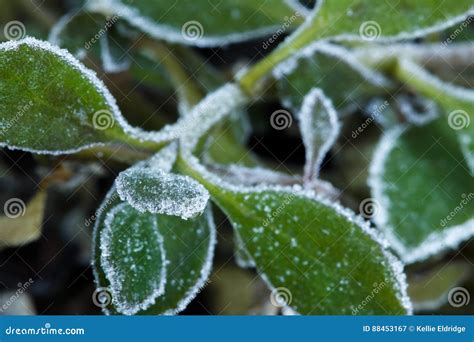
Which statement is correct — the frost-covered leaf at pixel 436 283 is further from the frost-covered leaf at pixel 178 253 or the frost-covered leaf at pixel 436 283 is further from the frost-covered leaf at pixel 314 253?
the frost-covered leaf at pixel 178 253

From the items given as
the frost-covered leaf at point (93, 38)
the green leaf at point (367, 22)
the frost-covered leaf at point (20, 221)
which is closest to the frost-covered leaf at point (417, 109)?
the green leaf at point (367, 22)

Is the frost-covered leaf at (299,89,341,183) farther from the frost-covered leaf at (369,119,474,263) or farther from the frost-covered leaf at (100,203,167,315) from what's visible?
the frost-covered leaf at (100,203,167,315)

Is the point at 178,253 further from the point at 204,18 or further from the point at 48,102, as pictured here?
the point at 204,18

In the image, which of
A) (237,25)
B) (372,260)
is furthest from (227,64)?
(372,260)

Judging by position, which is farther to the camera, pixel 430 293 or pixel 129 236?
pixel 430 293

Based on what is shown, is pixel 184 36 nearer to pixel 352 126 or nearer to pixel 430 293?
pixel 352 126

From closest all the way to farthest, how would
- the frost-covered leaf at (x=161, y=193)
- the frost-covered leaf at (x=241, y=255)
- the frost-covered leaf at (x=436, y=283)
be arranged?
the frost-covered leaf at (x=161, y=193) → the frost-covered leaf at (x=241, y=255) → the frost-covered leaf at (x=436, y=283)
